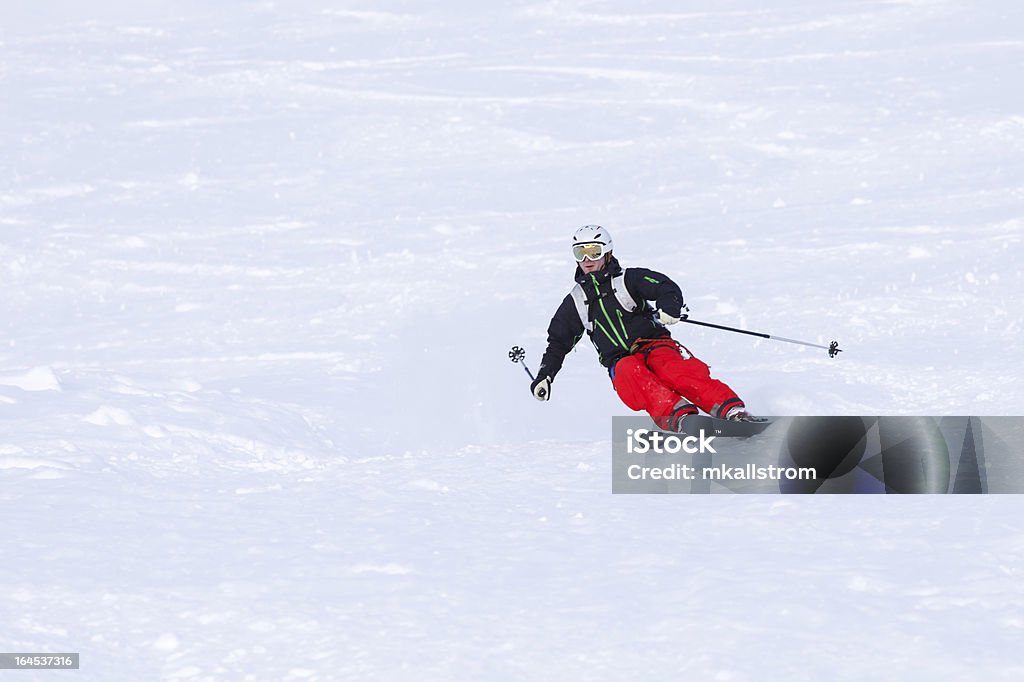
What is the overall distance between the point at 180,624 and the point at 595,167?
14.2m

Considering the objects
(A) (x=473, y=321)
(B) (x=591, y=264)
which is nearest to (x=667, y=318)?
(B) (x=591, y=264)

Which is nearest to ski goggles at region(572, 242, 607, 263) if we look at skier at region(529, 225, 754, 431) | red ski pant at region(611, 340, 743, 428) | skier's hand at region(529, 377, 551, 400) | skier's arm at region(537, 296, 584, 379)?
skier at region(529, 225, 754, 431)

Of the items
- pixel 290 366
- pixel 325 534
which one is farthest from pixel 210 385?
pixel 325 534

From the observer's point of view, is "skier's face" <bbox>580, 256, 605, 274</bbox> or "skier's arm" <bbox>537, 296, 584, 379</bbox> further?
"skier's arm" <bbox>537, 296, 584, 379</bbox>

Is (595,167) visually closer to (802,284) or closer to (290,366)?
(802,284)

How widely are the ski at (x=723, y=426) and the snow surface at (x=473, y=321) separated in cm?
60

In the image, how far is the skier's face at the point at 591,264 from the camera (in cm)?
750

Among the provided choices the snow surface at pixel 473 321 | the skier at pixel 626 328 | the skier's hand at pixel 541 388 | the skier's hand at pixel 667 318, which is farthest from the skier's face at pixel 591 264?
the snow surface at pixel 473 321

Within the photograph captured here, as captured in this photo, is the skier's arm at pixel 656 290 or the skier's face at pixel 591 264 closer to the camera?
the skier's arm at pixel 656 290

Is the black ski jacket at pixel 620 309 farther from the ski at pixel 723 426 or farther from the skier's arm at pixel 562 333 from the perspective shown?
the ski at pixel 723 426

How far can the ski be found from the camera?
6.63 metres

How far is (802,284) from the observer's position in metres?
12.8

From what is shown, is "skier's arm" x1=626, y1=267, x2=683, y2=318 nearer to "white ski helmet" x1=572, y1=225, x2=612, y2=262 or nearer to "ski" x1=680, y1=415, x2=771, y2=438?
"white ski helmet" x1=572, y1=225, x2=612, y2=262

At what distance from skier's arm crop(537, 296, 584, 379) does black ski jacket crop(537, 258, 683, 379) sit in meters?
0.01
